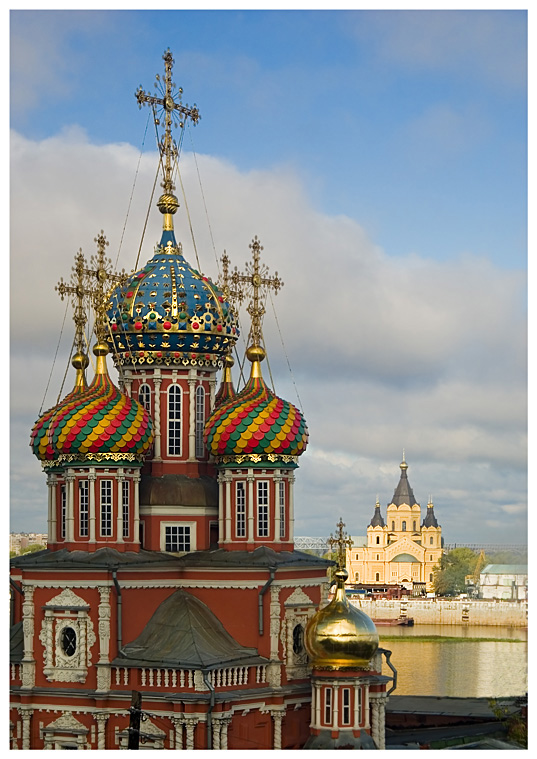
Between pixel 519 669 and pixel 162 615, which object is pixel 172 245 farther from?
pixel 519 669

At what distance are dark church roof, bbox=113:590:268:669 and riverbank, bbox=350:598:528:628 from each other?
32230mm

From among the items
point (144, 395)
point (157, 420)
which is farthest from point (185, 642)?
point (144, 395)

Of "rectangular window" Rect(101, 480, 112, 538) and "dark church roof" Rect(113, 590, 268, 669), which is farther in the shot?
"rectangular window" Rect(101, 480, 112, 538)

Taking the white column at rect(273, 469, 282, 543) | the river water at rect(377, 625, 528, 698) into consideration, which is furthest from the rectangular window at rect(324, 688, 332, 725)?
the river water at rect(377, 625, 528, 698)

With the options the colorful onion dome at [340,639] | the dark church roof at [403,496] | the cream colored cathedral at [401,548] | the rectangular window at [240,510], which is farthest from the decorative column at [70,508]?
the dark church roof at [403,496]

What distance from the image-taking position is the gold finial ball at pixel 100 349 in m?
22.7

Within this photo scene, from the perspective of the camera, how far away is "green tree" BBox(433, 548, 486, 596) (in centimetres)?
6912

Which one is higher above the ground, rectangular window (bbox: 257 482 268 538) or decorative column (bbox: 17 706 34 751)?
rectangular window (bbox: 257 482 268 538)

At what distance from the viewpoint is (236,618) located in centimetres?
2214

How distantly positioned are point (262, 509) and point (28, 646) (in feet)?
11.5

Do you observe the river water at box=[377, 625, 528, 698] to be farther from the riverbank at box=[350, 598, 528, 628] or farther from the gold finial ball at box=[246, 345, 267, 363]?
the gold finial ball at box=[246, 345, 267, 363]

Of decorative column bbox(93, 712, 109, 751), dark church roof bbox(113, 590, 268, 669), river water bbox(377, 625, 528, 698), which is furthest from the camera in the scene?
river water bbox(377, 625, 528, 698)

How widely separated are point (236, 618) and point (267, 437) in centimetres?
240

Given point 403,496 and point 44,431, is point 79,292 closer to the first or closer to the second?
point 44,431
